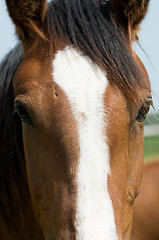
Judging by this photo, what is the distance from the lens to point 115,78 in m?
1.94

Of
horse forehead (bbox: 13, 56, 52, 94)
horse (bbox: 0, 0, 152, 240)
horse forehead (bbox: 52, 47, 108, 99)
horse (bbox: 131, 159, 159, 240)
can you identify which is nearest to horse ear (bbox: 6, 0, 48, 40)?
horse (bbox: 0, 0, 152, 240)

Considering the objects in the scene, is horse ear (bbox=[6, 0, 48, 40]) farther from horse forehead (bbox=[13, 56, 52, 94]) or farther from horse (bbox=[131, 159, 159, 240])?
horse (bbox=[131, 159, 159, 240])

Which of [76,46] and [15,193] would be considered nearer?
[76,46]

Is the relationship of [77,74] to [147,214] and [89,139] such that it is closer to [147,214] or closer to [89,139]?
[89,139]

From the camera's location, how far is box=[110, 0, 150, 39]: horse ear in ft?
7.30

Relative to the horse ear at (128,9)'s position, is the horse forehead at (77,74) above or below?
below

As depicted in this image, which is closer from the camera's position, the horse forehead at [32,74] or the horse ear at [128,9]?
the horse forehead at [32,74]

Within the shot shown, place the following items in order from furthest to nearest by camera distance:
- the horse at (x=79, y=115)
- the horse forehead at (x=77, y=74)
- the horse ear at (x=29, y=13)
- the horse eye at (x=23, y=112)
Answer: the horse ear at (x=29, y=13), the horse eye at (x=23, y=112), the horse forehead at (x=77, y=74), the horse at (x=79, y=115)

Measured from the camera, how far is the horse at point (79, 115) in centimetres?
165

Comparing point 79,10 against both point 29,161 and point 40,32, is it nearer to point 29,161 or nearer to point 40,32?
point 40,32

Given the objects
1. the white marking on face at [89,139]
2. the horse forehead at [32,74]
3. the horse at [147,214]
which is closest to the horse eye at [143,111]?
the white marking on face at [89,139]

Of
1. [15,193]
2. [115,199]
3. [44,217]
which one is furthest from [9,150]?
[115,199]

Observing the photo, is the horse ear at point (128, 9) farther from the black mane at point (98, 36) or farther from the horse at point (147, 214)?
the horse at point (147, 214)

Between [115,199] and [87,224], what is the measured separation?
0.23m
